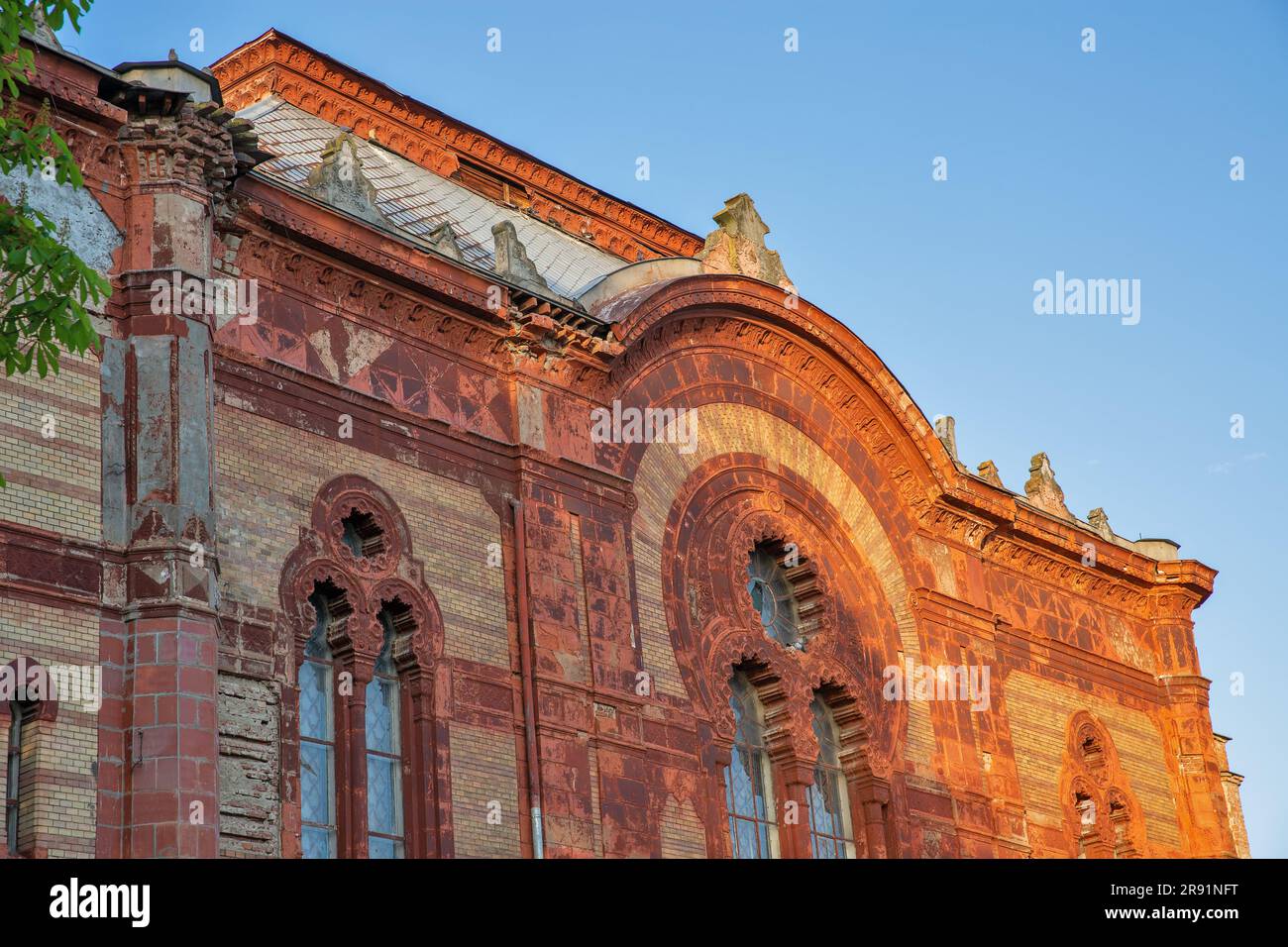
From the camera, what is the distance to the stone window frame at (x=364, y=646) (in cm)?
1808

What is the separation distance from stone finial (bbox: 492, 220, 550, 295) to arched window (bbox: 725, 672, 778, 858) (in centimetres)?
525

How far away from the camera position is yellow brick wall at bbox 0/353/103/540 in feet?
52.9

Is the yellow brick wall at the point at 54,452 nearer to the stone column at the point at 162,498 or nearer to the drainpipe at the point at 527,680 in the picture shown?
the stone column at the point at 162,498

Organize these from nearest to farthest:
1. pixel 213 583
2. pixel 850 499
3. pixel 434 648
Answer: pixel 213 583 < pixel 434 648 < pixel 850 499

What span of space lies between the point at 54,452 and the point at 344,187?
538 centimetres

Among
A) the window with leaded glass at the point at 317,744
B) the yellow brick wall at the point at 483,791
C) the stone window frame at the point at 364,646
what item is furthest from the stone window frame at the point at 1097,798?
the window with leaded glass at the point at 317,744

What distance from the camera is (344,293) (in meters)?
20.0

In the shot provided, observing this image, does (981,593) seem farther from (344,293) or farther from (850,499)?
(344,293)

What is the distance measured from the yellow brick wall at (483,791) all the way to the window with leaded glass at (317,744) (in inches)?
Result: 48.9

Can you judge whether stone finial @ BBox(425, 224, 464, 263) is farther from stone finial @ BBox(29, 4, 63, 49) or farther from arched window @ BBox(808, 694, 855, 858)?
arched window @ BBox(808, 694, 855, 858)

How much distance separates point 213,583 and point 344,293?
14.2 ft

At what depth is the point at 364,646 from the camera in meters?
18.7
